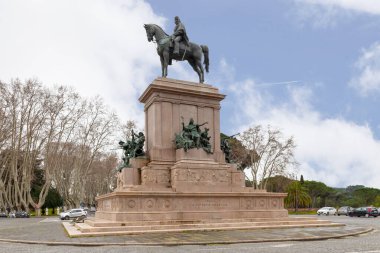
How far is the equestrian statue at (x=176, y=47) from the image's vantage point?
25.5 metres

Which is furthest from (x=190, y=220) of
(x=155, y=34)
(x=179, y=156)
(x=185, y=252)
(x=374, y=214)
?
(x=374, y=214)

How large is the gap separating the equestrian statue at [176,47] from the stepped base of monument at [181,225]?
9.40 meters

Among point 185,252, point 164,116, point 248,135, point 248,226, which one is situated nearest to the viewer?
point 185,252

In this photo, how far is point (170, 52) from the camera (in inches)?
1017

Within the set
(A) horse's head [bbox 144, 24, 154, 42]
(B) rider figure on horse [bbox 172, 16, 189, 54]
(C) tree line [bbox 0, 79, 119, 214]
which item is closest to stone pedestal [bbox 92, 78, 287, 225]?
(B) rider figure on horse [bbox 172, 16, 189, 54]

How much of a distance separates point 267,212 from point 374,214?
29.4 meters

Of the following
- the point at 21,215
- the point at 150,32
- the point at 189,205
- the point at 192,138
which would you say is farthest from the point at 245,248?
the point at 21,215

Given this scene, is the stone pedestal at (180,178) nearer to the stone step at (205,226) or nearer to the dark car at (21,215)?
the stone step at (205,226)

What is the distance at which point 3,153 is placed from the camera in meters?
52.8

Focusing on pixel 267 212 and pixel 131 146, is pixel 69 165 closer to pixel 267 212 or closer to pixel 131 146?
pixel 131 146

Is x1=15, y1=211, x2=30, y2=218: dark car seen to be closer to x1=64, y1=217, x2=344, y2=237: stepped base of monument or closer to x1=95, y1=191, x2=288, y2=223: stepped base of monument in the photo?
x1=95, y1=191, x2=288, y2=223: stepped base of monument

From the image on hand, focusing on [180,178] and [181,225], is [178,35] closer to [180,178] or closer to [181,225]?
[180,178]

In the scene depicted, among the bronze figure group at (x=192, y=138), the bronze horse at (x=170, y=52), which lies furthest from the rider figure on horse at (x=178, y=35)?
the bronze figure group at (x=192, y=138)

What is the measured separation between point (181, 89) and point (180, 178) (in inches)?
217
